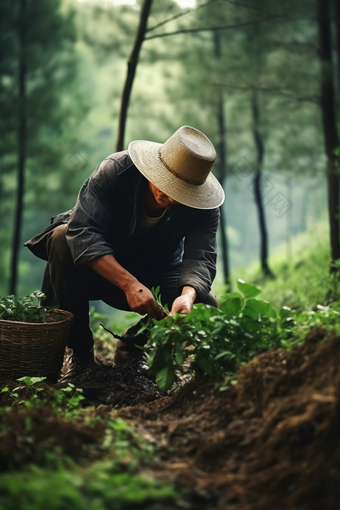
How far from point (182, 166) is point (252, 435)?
5.31 feet

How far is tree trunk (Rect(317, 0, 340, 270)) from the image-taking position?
19.4 ft

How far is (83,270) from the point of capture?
128 inches

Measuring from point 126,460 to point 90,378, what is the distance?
1518 mm

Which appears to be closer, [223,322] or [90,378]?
[223,322]

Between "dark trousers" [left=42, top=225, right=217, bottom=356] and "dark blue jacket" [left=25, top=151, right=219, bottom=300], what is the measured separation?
120 millimetres

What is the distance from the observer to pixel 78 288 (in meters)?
3.24

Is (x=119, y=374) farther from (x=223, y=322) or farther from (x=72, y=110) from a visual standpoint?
(x=72, y=110)

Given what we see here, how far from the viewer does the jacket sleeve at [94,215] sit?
2896 mm

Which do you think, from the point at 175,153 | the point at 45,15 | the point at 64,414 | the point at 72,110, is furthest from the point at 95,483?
the point at 72,110

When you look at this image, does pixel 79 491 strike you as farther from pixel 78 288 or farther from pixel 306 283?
pixel 306 283

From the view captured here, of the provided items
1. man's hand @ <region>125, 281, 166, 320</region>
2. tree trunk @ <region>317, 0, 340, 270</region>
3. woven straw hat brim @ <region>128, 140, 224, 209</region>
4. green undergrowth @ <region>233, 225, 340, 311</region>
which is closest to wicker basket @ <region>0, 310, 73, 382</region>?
man's hand @ <region>125, 281, 166, 320</region>

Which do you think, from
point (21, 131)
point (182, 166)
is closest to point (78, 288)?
point (182, 166)

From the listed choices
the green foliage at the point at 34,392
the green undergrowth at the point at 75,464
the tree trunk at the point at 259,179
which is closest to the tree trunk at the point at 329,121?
the tree trunk at the point at 259,179

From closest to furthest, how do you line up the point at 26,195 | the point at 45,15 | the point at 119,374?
the point at 119,374
the point at 45,15
the point at 26,195
